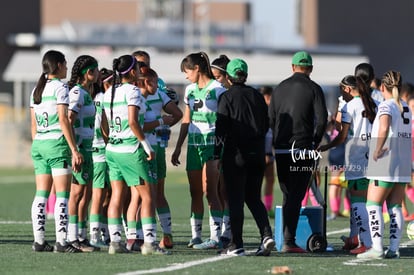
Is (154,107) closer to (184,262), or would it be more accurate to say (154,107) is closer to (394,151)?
(184,262)

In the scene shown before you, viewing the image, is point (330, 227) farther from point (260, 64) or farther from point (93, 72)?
point (260, 64)

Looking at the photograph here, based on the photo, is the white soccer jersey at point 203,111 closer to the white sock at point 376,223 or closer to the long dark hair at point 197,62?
the long dark hair at point 197,62

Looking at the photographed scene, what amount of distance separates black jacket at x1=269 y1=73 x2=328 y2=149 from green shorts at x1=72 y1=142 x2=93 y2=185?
2112mm

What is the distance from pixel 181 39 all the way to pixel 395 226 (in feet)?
222

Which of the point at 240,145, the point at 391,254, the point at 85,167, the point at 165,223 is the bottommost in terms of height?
the point at 391,254

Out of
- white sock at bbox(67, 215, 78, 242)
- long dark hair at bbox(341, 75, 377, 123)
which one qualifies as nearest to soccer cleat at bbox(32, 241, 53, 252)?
white sock at bbox(67, 215, 78, 242)

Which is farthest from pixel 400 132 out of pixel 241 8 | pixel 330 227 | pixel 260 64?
pixel 241 8

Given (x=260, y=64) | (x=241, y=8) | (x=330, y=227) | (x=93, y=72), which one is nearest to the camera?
(x=93, y=72)

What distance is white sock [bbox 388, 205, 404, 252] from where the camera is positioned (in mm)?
13312

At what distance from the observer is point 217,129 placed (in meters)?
13.3

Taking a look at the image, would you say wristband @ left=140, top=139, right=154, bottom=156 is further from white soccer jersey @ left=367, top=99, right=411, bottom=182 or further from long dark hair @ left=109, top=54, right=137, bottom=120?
white soccer jersey @ left=367, top=99, right=411, bottom=182

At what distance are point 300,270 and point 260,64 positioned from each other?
35847 mm

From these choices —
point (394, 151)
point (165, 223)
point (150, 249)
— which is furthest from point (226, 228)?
point (394, 151)

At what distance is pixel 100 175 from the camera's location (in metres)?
14.4
